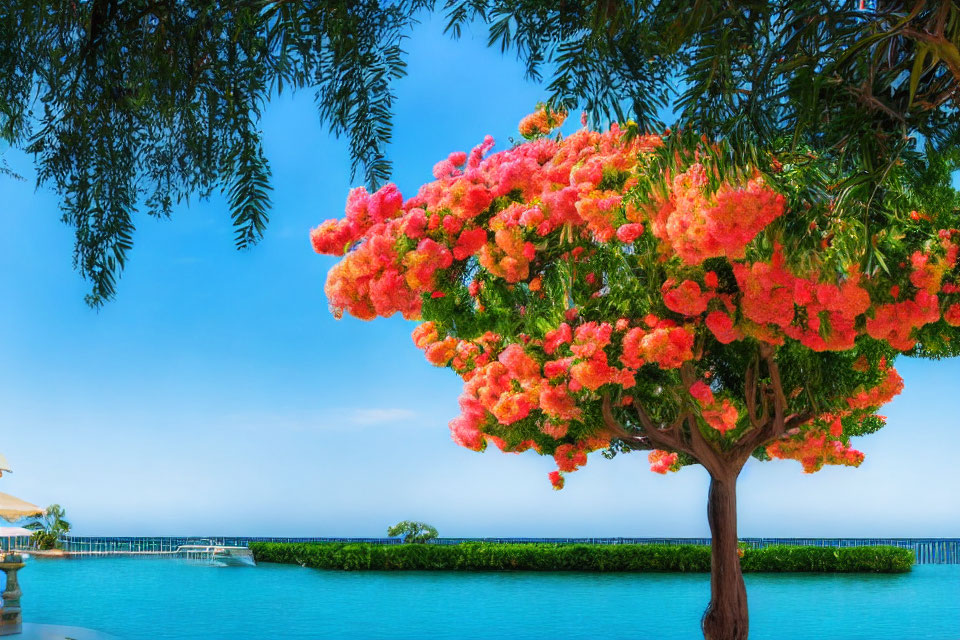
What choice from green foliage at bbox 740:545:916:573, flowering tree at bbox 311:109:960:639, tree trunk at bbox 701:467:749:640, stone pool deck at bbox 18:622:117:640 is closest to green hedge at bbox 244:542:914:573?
green foliage at bbox 740:545:916:573

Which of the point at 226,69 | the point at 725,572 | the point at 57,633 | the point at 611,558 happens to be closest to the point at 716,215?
the point at 226,69

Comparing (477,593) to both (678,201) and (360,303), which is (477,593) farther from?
(678,201)

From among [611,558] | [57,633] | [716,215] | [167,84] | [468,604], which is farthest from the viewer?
[611,558]

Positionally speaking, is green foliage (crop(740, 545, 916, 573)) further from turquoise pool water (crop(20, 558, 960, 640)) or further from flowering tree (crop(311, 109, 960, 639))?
flowering tree (crop(311, 109, 960, 639))

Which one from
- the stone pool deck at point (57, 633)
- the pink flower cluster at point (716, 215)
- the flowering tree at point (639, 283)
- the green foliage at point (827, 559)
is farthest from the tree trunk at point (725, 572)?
the green foliage at point (827, 559)

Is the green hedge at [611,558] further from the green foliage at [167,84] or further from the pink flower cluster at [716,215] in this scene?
the green foliage at [167,84]

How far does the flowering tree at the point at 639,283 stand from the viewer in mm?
5348

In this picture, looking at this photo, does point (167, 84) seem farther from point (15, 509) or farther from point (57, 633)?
point (15, 509)

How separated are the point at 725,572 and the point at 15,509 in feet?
32.3

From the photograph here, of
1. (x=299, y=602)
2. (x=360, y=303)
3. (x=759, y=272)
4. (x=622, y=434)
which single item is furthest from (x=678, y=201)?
(x=299, y=602)

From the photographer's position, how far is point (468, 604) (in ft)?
47.9

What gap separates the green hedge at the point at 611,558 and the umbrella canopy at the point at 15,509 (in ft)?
36.5

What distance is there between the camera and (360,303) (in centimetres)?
702

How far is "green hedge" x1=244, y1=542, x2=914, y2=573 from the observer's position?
2133cm
